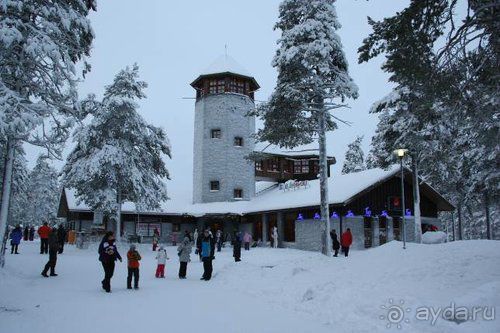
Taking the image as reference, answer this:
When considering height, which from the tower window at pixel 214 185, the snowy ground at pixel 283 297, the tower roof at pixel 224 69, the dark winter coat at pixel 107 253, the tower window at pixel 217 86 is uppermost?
the tower roof at pixel 224 69

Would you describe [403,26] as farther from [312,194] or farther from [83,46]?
[312,194]

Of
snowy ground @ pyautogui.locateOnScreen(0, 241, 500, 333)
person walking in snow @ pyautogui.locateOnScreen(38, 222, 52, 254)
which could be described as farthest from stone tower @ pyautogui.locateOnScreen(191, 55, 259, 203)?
snowy ground @ pyautogui.locateOnScreen(0, 241, 500, 333)

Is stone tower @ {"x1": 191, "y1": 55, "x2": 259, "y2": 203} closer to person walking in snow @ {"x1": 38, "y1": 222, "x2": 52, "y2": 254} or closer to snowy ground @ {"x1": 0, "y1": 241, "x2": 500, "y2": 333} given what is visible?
person walking in snow @ {"x1": 38, "y1": 222, "x2": 52, "y2": 254}

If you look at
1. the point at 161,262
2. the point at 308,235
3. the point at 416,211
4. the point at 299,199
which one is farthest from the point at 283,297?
the point at 299,199

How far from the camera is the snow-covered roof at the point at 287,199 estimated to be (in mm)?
26359

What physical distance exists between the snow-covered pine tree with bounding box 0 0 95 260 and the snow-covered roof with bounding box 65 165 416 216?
16.7 metres

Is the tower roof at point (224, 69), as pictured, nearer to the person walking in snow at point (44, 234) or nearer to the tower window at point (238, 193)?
the tower window at point (238, 193)

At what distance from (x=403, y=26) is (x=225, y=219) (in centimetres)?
2904

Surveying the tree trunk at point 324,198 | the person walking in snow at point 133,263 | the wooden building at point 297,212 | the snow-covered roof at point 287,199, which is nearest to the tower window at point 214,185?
the snow-covered roof at point 287,199

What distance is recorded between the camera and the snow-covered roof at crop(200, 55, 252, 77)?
124 ft

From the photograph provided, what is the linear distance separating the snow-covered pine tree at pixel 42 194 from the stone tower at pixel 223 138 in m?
26.5

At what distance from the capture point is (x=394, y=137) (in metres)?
25.3

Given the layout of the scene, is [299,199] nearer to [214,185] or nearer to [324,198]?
[324,198]

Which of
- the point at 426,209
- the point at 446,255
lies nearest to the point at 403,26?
the point at 446,255
